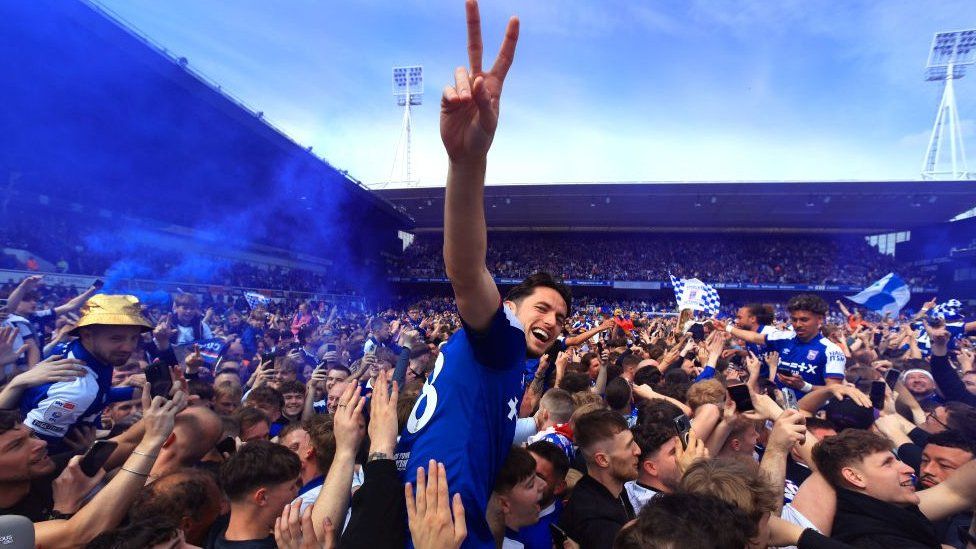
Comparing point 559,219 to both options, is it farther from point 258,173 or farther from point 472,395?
point 472,395

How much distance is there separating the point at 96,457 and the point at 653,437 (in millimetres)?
2888

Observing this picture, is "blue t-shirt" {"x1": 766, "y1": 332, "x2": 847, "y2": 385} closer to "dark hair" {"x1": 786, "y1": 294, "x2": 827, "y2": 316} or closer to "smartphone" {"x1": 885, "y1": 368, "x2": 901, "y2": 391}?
"dark hair" {"x1": 786, "y1": 294, "x2": 827, "y2": 316}

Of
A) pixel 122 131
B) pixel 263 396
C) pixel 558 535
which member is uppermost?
pixel 122 131

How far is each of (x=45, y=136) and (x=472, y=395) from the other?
19562 mm

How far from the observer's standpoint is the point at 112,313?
3.58 m

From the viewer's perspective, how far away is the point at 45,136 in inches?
603

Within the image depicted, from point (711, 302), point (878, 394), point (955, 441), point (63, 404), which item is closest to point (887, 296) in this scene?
point (711, 302)

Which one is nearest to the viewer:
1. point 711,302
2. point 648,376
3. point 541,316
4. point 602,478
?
point 541,316

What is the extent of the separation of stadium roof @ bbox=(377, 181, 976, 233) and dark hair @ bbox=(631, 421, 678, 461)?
96.0ft

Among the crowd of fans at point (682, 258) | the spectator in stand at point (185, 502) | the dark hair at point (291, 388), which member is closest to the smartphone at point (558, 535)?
A: the spectator in stand at point (185, 502)

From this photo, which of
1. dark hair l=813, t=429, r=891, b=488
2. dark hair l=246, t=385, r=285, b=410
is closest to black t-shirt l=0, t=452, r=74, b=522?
dark hair l=246, t=385, r=285, b=410

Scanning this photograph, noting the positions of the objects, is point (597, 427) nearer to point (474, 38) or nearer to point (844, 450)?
point (844, 450)

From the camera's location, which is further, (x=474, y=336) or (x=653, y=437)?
(x=653, y=437)

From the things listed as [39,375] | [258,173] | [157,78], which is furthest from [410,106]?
[39,375]
